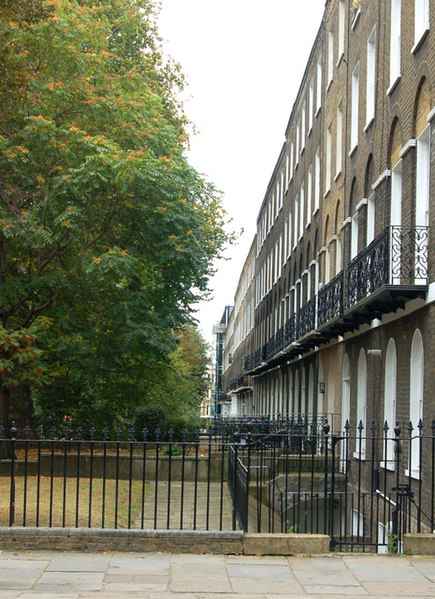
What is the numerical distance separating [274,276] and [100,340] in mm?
24495

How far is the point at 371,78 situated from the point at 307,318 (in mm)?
9005

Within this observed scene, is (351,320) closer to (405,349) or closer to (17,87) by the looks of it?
(405,349)

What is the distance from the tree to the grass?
2948 mm

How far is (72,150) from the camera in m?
18.8

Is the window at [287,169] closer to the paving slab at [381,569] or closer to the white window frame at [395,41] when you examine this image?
the white window frame at [395,41]

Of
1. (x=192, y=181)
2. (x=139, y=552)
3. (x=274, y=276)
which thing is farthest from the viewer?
(x=274, y=276)

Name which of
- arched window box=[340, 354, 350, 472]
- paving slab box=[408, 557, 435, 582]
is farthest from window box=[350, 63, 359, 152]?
paving slab box=[408, 557, 435, 582]

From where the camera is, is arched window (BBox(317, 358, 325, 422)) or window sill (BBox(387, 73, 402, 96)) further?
arched window (BBox(317, 358, 325, 422))

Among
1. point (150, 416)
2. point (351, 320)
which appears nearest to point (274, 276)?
point (150, 416)

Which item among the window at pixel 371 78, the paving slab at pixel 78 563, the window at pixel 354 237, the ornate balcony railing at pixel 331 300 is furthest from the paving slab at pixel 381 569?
the window at pixel 354 237

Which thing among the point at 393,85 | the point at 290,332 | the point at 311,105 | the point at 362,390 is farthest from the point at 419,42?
the point at 290,332

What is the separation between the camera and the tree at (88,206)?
1823 centimetres

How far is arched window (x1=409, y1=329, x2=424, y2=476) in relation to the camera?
572 inches

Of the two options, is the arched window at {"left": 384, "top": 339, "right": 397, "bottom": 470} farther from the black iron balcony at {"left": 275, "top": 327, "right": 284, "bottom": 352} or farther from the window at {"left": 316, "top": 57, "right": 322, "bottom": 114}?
the black iron balcony at {"left": 275, "top": 327, "right": 284, "bottom": 352}
